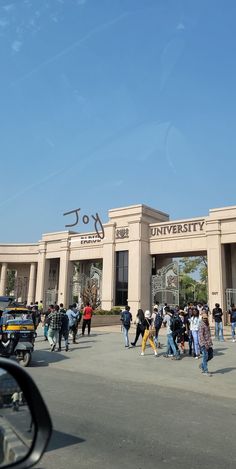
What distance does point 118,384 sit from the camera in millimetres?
9336

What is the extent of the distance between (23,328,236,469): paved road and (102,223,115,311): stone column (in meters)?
22.4

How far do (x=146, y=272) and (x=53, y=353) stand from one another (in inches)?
804

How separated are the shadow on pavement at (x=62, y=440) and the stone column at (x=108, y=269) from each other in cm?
2999

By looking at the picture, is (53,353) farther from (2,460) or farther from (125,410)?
(2,460)

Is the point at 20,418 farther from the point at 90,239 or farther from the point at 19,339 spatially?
the point at 90,239

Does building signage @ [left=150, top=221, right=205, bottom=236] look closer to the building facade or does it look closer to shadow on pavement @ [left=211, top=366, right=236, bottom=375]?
the building facade

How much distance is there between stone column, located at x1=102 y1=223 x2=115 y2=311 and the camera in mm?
35438

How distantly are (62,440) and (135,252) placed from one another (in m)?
29.2

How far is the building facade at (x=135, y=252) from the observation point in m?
30.5

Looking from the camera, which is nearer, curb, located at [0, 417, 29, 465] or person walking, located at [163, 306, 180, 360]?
curb, located at [0, 417, 29, 465]

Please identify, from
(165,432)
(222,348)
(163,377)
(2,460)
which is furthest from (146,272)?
(2,460)

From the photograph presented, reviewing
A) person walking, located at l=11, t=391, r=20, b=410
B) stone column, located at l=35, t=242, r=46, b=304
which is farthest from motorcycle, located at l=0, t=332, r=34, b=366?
stone column, located at l=35, t=242, r=46, b=304

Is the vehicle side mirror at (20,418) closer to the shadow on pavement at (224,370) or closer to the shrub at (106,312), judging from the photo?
the shadow on pavement at (224,370)

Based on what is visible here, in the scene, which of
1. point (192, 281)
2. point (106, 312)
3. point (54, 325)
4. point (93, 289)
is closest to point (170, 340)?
point (54, 325)
